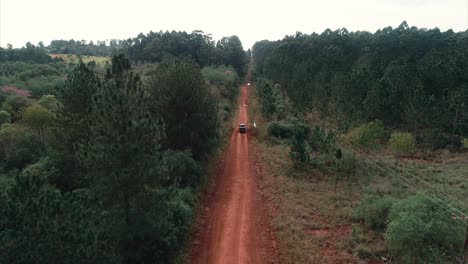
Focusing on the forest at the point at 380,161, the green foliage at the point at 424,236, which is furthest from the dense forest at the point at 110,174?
the green foliage at the point at 424,236

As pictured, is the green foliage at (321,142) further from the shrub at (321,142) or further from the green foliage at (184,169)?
the green foliage at (184,169)

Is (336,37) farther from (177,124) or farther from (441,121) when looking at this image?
(177,124)

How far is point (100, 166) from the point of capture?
16.1 metres

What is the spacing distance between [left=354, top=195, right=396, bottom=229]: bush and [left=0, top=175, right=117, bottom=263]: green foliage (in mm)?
17915

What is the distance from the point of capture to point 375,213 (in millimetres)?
24016

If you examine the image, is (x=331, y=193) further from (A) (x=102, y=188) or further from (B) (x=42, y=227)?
(B) (x=42, y=227)

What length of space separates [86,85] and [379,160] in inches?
1202

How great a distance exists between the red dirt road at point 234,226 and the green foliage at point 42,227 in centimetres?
901

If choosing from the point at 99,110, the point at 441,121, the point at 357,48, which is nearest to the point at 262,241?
the point at 99,110

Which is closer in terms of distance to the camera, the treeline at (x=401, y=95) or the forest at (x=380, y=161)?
the forest at (x=380, y=161)

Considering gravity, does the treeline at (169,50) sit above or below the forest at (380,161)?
above

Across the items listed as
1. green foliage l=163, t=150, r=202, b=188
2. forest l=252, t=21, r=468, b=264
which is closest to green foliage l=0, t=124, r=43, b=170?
green foliage l=163, t=150, r=202, b=188

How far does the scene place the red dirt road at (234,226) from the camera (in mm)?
21203

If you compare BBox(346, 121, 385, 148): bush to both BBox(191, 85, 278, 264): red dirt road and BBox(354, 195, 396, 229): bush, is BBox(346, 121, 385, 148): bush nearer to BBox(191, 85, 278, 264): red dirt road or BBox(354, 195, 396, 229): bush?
BBox(191, 85, 278, 264): red dirt road
